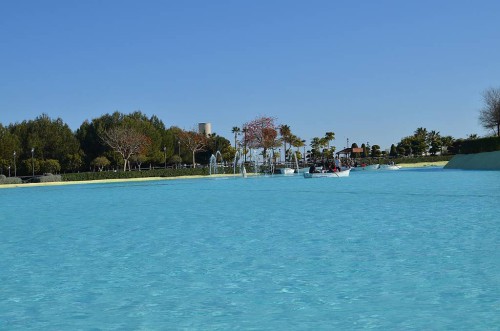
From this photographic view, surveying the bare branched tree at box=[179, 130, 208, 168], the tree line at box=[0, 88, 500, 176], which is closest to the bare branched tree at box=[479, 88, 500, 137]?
the tree line at box=[0, 88, 500, 176]

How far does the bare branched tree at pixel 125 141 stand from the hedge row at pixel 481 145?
52178 millimetres

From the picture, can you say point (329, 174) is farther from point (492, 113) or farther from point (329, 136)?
point (329, 136)

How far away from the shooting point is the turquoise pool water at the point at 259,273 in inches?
302


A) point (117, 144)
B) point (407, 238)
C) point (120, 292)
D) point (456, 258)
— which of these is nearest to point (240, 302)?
point (120, 292)

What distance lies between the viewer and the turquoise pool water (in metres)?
7.66

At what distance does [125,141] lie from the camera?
97625 mm

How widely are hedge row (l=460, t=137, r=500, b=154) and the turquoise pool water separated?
161ft

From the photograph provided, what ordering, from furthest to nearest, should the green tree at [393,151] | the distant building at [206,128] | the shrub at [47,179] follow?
the green tree at [393,151] → the distant building at [206,128] → the shrub at [47,179]

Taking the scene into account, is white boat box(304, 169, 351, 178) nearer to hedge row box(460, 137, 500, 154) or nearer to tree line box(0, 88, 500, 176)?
hedge row box(460, 137, 500, 154)

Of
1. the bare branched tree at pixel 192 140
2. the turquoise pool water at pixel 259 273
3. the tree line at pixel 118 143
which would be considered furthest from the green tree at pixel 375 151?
the turquoise pool water at pixel 259 273

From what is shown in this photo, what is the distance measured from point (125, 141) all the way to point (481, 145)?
56330 millimetres

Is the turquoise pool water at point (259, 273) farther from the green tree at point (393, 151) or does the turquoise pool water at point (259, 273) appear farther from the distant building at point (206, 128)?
the green tree at point (393, 151)

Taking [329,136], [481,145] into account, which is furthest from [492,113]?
[329,136]

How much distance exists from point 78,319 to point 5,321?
3.20ft
